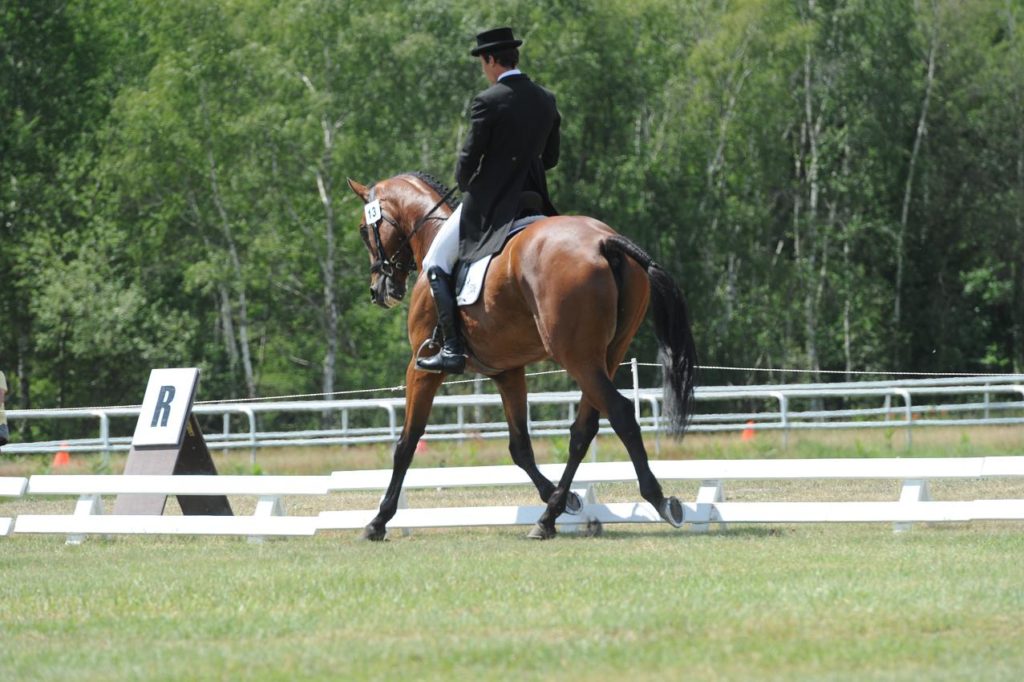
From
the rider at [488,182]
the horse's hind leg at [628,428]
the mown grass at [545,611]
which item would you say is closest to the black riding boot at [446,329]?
the rider at [488,182]

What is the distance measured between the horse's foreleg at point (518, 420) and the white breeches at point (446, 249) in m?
0.92

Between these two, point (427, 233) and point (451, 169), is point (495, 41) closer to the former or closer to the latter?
point (427, 233)

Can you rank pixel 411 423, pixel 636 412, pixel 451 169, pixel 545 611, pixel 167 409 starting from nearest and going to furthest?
pixel 545 611
pixel 411 423
pixel 167 409
pixel 636 412
pixel 451 169

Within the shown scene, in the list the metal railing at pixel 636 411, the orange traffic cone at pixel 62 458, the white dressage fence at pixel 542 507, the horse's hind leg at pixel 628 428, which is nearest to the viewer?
the white dressage fence at pixel 542 507

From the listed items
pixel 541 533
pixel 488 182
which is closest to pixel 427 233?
pixel 488 182

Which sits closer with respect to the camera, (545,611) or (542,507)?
(545,611)

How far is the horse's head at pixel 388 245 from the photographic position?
11109 millimetres

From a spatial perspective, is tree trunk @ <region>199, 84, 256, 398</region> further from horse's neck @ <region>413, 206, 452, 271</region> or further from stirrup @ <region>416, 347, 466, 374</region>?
stirrup @ <region>416, 347, 466, 374</region>

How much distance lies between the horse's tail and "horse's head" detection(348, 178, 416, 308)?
2.19 metres

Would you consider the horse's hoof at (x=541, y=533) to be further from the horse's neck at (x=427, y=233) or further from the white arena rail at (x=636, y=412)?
the white arena rail at (x=636, y=412)

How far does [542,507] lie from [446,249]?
5.86 feet

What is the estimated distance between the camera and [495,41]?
402 inches

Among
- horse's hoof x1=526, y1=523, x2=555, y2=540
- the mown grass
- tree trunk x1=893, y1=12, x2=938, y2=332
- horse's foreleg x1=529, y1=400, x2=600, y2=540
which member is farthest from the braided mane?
tree trunk x1=893, y1=12, x2=938, y2=332

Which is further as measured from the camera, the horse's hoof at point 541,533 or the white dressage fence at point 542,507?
the horse's hoof at point 541,533
